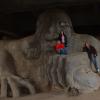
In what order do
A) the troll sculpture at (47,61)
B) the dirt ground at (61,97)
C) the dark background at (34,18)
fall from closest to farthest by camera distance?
the dirt ground at (61,97) < the troll sculpture at (47,61) < the dark background at (34,18)

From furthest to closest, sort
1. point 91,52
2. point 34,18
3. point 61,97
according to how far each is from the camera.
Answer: point 34,18, point 91,52, point 61,97

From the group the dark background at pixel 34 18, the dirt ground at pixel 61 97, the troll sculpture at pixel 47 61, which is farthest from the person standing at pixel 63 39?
the dirt ground at pixel 61 97

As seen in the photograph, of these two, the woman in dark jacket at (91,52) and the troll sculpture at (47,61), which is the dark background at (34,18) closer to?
the troll sculpture at (47,61)

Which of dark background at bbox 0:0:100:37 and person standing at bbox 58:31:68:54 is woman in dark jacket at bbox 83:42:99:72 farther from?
dark background at bbox 0:0:100:37

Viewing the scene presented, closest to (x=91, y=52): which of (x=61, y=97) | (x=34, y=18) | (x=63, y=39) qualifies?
(x=63, y=39)

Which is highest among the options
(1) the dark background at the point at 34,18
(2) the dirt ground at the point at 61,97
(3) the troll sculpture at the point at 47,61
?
(1) the dark background at the point at 34,18

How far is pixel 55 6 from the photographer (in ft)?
9.73

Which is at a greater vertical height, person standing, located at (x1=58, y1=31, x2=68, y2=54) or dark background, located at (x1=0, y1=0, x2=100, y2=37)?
dark background, located at (x1=0, y1=0, x2=100, y2=37)

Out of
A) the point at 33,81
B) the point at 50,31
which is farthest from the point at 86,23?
the point at 33,81

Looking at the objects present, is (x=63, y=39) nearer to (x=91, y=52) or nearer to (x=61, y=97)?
(x=91, y=52)

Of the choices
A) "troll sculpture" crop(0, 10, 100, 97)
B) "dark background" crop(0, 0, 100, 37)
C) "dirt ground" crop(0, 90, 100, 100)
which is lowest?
"dirt ground" crop(0, 90, 100, 100)

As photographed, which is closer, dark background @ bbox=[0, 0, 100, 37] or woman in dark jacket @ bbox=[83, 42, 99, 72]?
woman in dark jacket @ bbox=[83, 42, 99, 72]

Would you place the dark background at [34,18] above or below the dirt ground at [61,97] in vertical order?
above

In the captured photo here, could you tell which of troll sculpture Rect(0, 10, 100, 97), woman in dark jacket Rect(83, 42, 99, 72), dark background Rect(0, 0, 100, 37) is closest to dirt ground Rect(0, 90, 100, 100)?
troll sculpture Rect(0, 10, 100, 97)
